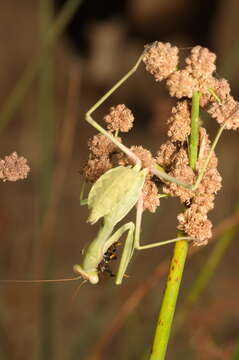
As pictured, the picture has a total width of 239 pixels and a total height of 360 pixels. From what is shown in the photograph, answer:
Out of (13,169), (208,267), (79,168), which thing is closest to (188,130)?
(13,169)

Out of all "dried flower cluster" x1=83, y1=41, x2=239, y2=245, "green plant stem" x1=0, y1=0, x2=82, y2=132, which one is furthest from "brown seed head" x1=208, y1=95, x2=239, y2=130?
"green plant stem" x1=0, y1=0, x2=82, y2=132

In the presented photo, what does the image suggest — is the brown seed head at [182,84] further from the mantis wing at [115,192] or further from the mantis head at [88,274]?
the mantis head at [88,274]

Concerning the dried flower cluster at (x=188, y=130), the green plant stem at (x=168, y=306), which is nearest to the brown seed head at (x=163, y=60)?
the dried flower cluster at (x=188, y=130)

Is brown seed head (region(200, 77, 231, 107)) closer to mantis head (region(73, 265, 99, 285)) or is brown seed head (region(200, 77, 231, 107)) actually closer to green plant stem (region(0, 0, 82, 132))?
mantis head (region(73, 265, 99, 285))

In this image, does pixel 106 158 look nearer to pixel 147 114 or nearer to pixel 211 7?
pixel 147 114

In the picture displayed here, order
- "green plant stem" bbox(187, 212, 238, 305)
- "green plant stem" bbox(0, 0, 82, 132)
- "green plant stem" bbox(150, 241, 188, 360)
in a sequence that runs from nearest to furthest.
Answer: "green plant stem" bbox(150, 241, 188, 360)
"green plant stem" bbox(187, 212, 238, 305)
"green plant stem" bbox(0, 0, 82, 132)

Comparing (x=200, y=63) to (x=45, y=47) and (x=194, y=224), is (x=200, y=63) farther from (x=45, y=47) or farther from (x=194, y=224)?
(x=45, y=47)
